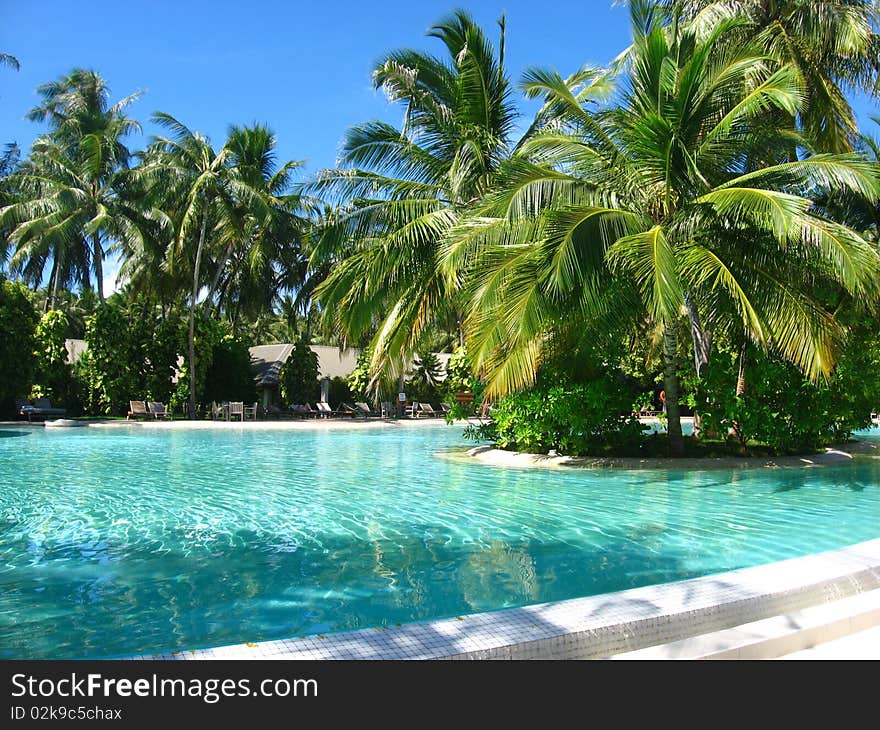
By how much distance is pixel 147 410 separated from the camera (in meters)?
28.7

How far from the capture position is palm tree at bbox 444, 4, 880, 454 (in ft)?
34.3

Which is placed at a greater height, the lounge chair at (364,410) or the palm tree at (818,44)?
the palm tree at (818,44)

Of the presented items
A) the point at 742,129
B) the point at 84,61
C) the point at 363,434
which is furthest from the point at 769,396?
the point at 84,61

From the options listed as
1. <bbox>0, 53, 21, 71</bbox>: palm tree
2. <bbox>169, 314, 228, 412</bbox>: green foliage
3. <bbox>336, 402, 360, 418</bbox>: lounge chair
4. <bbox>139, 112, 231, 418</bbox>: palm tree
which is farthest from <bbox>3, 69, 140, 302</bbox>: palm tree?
<bbox>336, 402, 360, 418</bbox>: lounge chair

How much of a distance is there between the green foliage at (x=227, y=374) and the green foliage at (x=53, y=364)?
5504 mm

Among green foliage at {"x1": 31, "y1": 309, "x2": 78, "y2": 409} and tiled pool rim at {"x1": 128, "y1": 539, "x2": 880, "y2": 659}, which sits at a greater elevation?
green foliage at {"x1": 31, "y1": 309, "x2": 78, "y2": 409}

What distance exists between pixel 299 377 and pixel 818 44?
24.6 m

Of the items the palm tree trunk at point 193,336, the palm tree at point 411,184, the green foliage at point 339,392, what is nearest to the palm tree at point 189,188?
the palm tree trunk at point 193,336

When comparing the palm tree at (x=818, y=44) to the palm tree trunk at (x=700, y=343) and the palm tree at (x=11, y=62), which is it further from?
the palm tree at (x=11, y=62)

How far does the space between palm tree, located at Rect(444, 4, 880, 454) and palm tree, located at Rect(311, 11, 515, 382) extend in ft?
5.88

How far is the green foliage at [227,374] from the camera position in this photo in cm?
3322

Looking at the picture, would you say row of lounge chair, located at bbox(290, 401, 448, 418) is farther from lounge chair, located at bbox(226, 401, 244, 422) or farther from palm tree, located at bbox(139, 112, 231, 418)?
palm tree, located at bbox(139, 112, 231, 418)

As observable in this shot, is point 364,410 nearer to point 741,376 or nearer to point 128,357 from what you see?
point 128,357

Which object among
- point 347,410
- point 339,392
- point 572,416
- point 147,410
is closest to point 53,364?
point 147,410
